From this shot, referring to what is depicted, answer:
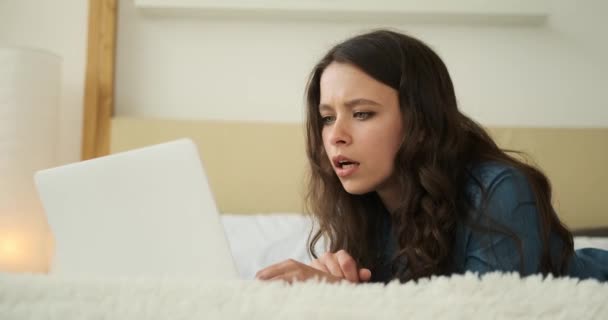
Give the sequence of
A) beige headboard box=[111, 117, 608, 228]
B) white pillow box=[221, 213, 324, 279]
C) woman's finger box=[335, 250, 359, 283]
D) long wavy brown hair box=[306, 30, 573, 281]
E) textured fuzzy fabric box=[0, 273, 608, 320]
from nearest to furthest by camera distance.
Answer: textured fuzzy fabric box=[0, 273, 608, 320] < woman's finger box=[335, 250, 359, 283] < long wavy brown hair box=[306, 30, 573, 281] < white pillow box=[221, 213, 324, 279] < beige headboard box=[111, 117, 608, 228]

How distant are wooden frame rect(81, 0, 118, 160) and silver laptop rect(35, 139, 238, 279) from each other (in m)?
1.23

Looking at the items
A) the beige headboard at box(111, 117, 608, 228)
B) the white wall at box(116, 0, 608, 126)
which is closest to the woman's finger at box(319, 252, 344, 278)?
the beige headboard at box(111, 117, 608, 228)

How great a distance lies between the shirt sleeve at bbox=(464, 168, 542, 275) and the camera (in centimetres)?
78

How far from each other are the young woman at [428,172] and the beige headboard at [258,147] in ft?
2.53

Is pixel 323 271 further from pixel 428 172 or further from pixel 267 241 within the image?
pixel 267 241

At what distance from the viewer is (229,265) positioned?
0.64m

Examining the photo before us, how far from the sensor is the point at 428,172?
0.89 meters

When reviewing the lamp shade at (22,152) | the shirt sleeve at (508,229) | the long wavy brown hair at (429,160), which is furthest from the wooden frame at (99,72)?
the shirt sleeve at (508,229)

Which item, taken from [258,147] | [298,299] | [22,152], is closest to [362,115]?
[298,299]

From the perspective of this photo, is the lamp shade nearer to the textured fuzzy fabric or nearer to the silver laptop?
the silver laptop

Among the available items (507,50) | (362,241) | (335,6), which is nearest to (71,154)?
(335,6)

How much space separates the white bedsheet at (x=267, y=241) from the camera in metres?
1.33

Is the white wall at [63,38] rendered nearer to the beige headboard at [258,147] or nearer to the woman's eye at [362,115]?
the beige headboard at [258,147]

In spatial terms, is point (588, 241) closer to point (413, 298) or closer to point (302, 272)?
point (302, 272)
